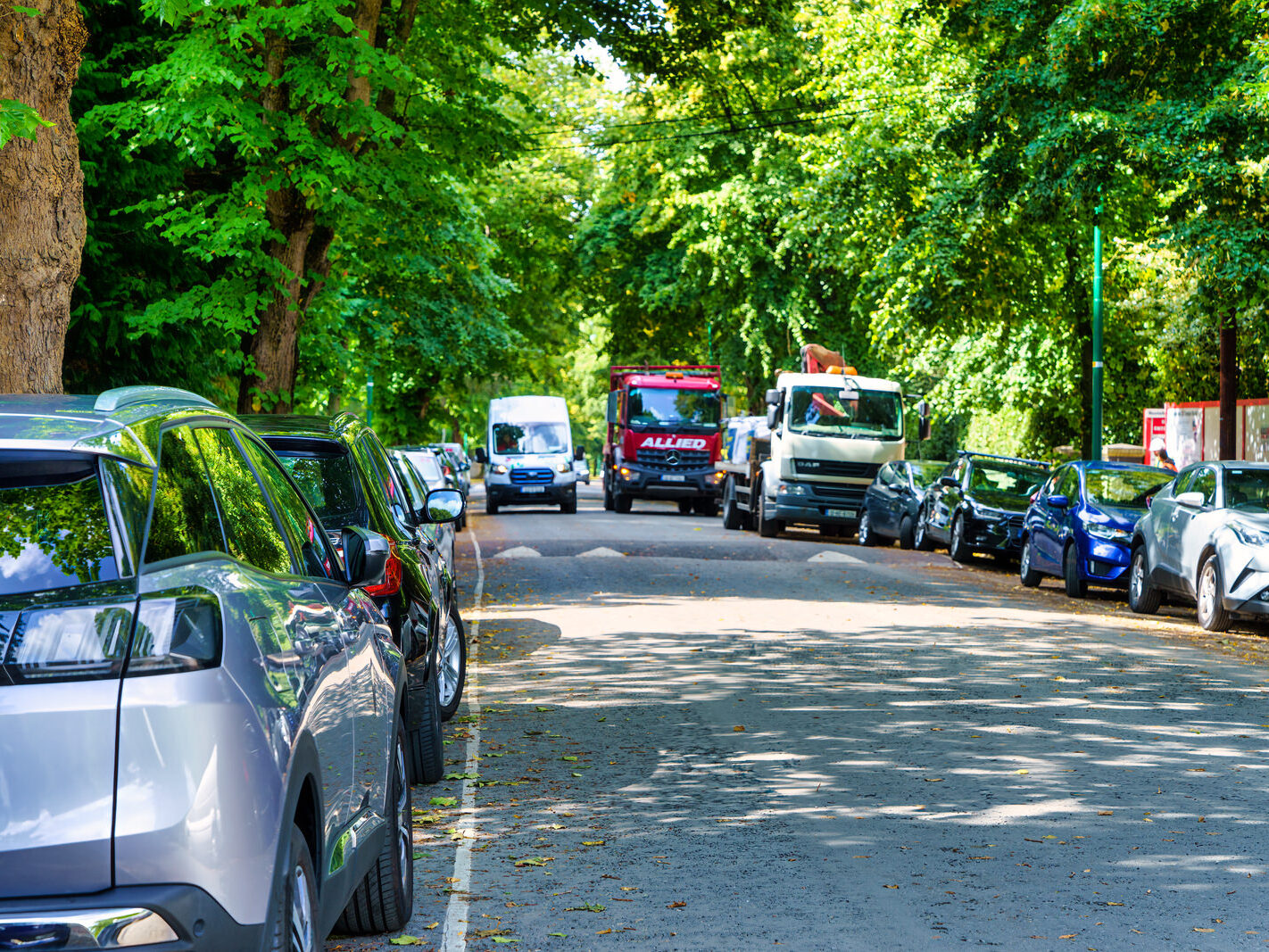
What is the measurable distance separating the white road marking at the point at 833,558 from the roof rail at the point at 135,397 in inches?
779

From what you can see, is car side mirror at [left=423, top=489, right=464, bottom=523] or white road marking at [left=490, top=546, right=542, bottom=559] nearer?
car side mirror at [left=423, top=489, right=464, bottom=523]

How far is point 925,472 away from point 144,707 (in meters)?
25.9

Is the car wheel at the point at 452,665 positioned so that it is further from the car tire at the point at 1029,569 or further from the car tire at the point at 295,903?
the car tire at the point at 1029,569

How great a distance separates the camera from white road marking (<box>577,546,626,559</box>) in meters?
23.6

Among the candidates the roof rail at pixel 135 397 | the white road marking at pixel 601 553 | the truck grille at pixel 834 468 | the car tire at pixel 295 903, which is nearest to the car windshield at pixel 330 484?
the roof rail at pixel 135 397

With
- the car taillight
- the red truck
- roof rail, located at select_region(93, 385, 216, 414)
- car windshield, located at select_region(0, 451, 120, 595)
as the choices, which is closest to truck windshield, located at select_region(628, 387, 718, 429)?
the red truck

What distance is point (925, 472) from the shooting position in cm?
2823

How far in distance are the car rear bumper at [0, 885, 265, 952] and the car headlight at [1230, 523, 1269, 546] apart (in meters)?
12.9

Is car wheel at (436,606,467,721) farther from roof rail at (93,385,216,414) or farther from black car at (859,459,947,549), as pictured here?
A: black car at (859,459,947,549)

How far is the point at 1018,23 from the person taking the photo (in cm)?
2117

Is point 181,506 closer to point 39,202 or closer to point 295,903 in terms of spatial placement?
point 295,903

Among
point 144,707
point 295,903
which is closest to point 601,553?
point 295,903

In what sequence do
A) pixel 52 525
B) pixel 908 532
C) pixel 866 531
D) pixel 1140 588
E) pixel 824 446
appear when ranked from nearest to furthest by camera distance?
pixel 52 525 < pixel 1140 588 < pixel 908 532 < pixel 866 531 < pixel 824 446

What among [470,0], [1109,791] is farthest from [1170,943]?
[470,0]
